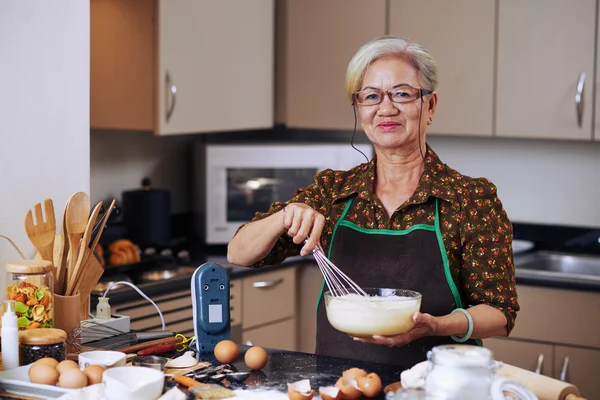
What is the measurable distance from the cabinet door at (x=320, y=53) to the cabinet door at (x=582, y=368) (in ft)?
4.45

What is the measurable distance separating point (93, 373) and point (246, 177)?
2171mm

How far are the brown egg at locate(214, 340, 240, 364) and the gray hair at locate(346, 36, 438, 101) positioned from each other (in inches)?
29.4

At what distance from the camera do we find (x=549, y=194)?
12.7 ft

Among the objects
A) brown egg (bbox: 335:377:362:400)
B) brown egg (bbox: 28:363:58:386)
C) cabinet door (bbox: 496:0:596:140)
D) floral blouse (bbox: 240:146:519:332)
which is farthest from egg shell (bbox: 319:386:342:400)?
cabinet door (bbox: 496:0:596:140)

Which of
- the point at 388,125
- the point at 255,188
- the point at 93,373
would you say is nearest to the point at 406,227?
the point at 388,125

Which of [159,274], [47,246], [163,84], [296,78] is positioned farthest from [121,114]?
[47,246]

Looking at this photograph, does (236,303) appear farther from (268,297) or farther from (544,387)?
(544,387)

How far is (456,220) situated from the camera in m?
2.10

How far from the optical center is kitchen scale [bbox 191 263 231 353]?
1.88 meters

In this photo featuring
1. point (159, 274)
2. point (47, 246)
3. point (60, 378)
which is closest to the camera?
point (60, 378)

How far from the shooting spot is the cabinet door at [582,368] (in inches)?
124

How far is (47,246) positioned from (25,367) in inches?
14.7

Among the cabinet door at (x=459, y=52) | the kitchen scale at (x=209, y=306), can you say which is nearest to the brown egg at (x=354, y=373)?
the kitchen scale at (x=209, y=306)

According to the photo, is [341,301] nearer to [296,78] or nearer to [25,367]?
[25,367]
